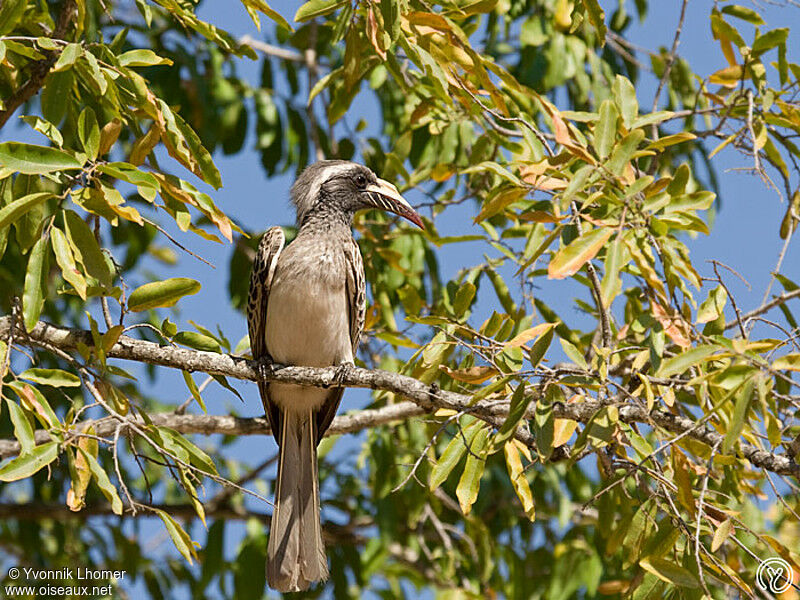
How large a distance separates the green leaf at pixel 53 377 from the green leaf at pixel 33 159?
0.67 metres

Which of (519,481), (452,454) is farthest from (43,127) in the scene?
(519,481)

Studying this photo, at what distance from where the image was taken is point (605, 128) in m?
2.90

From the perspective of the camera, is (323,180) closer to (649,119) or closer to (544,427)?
(649,119)

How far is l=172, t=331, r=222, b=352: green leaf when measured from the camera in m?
3.15

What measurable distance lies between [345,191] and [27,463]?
2.14m

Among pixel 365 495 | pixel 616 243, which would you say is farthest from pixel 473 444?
pixel 365 495

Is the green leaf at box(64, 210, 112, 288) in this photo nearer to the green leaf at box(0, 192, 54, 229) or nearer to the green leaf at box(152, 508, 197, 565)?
the green leaf at box(0, 192, 54, 229)

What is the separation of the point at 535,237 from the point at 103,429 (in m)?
1.79

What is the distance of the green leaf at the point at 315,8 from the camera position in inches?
121

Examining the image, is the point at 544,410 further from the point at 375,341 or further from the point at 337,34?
the point at 375,341

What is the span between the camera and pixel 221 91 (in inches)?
198

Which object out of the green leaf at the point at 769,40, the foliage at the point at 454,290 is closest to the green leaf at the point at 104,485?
the foliage at the point at 454,290

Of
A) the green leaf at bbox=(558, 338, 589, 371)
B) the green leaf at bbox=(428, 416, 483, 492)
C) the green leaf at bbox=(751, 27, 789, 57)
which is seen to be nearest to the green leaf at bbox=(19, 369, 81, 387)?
the green leaf at bbox=(428, 416, 483, 492)

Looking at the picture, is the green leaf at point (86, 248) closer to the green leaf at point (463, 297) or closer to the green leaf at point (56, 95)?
the green leaf at point (56, 95)
